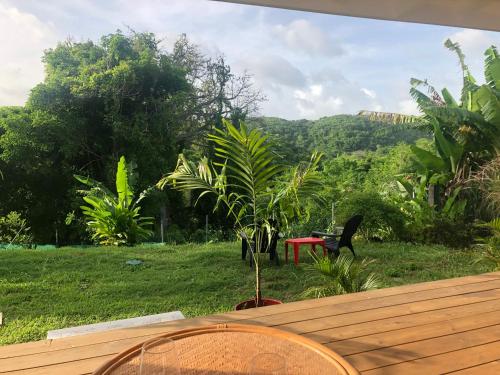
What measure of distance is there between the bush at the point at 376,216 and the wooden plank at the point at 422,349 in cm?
514

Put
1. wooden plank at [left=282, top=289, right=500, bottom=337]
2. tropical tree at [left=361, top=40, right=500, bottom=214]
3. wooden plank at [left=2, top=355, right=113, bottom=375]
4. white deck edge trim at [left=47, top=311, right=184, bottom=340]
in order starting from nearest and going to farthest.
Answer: wooden plank at [left=2, top=355, right=113, bottom=375], wooden plank at [left=282, top=289, right=500, bottom=337], white deck edge trim at [left=47, top=311, right=184, bottom=340], tropical tree at [left=361, top=40, right=500, bottom=214]

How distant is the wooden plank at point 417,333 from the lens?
1.59 m

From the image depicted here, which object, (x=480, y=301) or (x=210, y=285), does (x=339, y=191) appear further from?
(x=480, y=301)

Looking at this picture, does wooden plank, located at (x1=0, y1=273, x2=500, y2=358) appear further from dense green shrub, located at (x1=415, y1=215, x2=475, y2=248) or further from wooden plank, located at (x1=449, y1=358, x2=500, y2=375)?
dense green shrub, located at (x1=415, y1=215, x2=475, y2=248)

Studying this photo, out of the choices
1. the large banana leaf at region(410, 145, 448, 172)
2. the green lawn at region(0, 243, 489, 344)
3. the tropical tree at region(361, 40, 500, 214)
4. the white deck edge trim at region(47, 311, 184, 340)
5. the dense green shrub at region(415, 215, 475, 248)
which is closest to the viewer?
the white deck edge trim at region(47, 311, 184, 340)

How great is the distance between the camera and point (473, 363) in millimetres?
1457

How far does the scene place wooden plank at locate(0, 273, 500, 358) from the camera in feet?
5.24

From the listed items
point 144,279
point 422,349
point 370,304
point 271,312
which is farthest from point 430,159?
point 422,349

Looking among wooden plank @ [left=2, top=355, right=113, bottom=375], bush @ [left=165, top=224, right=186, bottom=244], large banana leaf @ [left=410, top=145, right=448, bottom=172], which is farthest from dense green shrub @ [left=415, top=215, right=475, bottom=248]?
wooden plank @ [left=2, top=355, right=113, bottom=375]

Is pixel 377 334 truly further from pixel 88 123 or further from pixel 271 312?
pixel 88 123

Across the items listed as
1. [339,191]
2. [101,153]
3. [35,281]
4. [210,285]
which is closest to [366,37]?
[339,191]

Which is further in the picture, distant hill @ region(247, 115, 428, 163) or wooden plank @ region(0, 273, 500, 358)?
distant hill @ region(247, 115, 428, 163)

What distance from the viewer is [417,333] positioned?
173 cm

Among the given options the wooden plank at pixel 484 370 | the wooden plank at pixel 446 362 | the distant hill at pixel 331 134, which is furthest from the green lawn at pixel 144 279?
the distant hill at pixel 331 134
